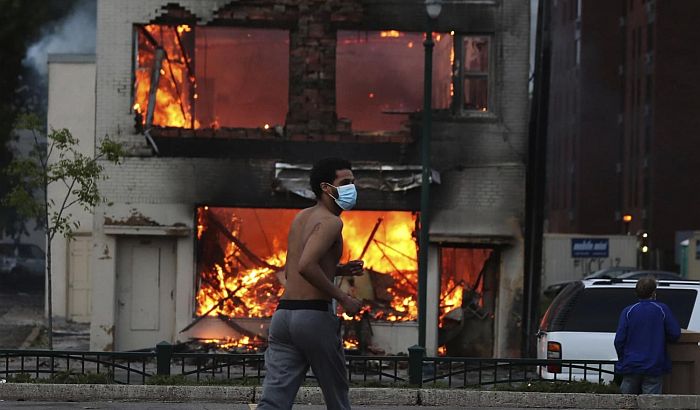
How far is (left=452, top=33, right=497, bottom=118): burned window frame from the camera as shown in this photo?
23.0 metres

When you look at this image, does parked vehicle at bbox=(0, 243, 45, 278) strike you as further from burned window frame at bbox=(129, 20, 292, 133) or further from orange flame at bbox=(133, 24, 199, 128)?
burned window frame at bbox=(129, 20, 292, 133)

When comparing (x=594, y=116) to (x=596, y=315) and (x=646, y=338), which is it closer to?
(x=596, y=315)

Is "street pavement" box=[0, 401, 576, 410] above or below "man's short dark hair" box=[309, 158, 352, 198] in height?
below

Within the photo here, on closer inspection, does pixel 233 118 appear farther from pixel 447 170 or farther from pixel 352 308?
pixel 352 308

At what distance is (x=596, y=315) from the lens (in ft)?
52.0

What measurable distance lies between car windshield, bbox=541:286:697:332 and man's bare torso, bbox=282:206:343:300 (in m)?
8.57

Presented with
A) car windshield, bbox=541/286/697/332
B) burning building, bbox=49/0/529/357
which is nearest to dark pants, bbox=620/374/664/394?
car windshield, bbox=541/286/697/332

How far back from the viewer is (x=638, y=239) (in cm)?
5797

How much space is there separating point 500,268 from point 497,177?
158cm

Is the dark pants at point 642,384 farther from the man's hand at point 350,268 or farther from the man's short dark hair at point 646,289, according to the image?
the man's hand at point 350,268

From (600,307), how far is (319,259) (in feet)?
29.2

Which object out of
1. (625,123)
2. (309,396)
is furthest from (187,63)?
(625,123)

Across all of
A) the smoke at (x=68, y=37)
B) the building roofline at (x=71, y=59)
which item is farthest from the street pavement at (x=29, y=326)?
the smoke at (x=68, y=37)

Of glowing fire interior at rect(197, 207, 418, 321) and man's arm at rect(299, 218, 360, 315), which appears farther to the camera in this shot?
glowing fire interior at rect(197, 207, 418, 321)
